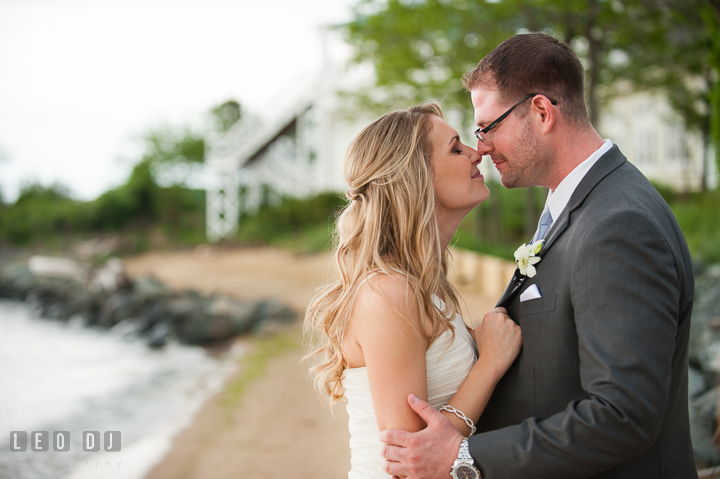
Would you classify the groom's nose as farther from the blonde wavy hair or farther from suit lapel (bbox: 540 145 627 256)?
suit lapel (bbox: 540 145 627 256)

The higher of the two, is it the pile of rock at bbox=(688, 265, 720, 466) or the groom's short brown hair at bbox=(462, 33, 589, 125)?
the groom's short brown hair at bbox=(462, 33, 589, 125)

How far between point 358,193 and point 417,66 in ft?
36.1

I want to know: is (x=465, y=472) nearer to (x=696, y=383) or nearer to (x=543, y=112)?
(x=543, y=112)

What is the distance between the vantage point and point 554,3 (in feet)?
30.4

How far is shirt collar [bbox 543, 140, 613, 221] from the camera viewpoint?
2105 mm

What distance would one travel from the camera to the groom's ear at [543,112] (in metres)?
2.14

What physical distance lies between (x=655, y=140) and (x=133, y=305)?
829 inches

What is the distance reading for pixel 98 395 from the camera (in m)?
10.6

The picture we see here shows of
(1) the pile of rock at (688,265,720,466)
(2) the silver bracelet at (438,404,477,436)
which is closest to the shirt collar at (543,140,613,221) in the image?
(2) the silver bracelet at (438,404,477,436)

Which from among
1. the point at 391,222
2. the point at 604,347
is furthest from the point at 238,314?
the point at 604,347

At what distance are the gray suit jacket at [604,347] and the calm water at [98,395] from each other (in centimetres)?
610

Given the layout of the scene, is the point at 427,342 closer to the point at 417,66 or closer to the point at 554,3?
the point at 554,3

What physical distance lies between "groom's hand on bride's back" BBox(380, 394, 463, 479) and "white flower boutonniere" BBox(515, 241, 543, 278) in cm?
59

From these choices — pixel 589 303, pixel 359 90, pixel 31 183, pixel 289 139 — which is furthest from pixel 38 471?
pixel 31 183
